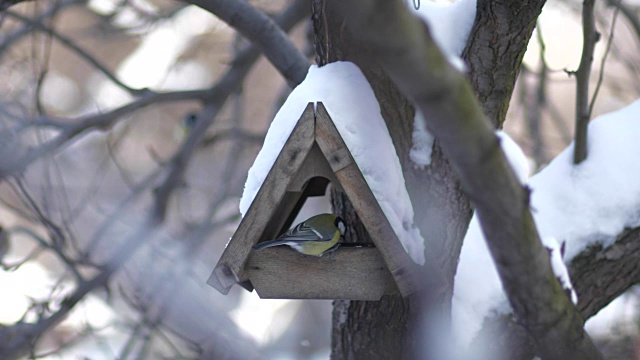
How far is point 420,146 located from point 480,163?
2.62ft

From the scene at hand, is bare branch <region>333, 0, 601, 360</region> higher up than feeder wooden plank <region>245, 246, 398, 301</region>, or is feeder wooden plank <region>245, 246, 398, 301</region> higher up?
feeder wooden plank <region>245, 246, 398, 301</region>

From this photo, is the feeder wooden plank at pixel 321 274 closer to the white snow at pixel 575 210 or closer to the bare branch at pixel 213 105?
the white snow at pixel 575 210

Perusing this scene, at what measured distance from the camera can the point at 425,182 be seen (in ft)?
6.21

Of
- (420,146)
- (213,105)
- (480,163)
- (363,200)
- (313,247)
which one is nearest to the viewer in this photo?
(480,163)

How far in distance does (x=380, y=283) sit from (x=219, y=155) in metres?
6.96

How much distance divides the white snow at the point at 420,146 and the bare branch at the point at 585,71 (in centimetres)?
46

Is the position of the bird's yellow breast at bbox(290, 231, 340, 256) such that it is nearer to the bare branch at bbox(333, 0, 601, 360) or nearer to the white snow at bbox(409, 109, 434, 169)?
the white snow at bbox(409, 109, 434, 169)

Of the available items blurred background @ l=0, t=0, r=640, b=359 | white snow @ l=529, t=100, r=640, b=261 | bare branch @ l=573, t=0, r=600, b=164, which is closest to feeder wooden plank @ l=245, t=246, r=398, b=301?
white snow @ l=529, t=100, r=640, b=261

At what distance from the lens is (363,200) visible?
1.68 metres

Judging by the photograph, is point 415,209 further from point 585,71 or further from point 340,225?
point 585,71

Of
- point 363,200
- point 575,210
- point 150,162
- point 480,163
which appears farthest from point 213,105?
point 150,162

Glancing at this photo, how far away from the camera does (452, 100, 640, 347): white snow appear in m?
1.94

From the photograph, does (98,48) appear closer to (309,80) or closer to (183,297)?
(183,297)

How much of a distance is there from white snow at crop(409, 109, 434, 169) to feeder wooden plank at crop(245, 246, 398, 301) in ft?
0.97
